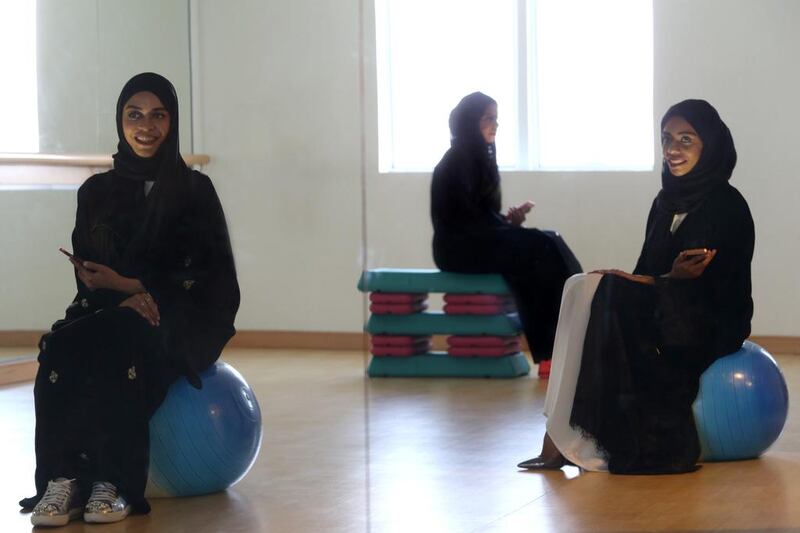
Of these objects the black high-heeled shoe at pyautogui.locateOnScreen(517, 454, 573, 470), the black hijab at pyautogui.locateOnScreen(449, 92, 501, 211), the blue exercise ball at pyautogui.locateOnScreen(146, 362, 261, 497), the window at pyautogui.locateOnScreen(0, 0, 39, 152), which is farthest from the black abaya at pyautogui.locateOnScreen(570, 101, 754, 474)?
the window at pyautogui.locateOnScreen(0, 0, 39, 152)

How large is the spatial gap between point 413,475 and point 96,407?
2.56ft

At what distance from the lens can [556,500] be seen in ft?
11.6

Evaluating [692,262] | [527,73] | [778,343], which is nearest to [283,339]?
[527,73]

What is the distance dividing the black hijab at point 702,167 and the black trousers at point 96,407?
4.20 feet

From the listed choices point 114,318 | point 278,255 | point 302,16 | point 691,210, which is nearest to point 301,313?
point 278,255

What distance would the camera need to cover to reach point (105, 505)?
3387mm

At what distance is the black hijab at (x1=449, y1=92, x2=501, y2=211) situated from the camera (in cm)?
363

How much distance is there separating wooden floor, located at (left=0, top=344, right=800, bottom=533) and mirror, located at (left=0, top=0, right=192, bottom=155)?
0.62 metres

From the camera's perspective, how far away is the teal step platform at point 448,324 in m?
3.83

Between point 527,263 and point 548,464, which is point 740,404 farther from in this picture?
point 527,263

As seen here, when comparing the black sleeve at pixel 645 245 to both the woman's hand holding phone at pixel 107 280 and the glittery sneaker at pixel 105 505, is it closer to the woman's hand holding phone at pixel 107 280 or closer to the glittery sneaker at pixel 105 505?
the woman's hand holding phone at pixel 107 280

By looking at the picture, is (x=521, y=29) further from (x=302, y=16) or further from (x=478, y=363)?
(x=478, y=363)

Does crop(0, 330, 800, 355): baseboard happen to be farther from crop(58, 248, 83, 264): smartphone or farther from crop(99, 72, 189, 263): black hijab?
crop(99, 72, 189, 263): black hijab

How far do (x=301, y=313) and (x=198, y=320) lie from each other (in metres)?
0.24
